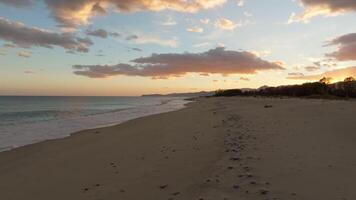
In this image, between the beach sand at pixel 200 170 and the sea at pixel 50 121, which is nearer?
the beach sand at pixel 200 170

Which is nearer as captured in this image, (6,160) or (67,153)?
(6,160)

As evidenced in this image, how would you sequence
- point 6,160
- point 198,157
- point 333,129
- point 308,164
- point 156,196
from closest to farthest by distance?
point 156,196
point 308,164
point 198,157
point 6,160
point 333,129

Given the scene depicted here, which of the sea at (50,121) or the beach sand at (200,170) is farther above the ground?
the beach sand at (200,170)

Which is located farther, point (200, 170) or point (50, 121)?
point (50, 121)

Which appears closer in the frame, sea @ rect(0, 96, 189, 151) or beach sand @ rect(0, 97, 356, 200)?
beach sand @ rect(0, 97, 356, 200)

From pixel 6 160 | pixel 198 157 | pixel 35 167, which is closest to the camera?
pixel 198 157

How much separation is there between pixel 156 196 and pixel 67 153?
23.7 ft

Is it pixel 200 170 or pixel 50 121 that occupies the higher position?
pixel 200 170

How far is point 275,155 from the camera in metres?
8.46

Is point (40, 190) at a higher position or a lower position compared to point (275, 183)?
lower

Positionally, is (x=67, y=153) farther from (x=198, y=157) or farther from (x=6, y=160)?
(x=198, y=157)

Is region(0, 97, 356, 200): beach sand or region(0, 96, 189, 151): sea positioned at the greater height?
region(0, 97, 356, 200): beach sand

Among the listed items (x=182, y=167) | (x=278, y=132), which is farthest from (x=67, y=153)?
(x=278, y=132)

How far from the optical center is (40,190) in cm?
747
